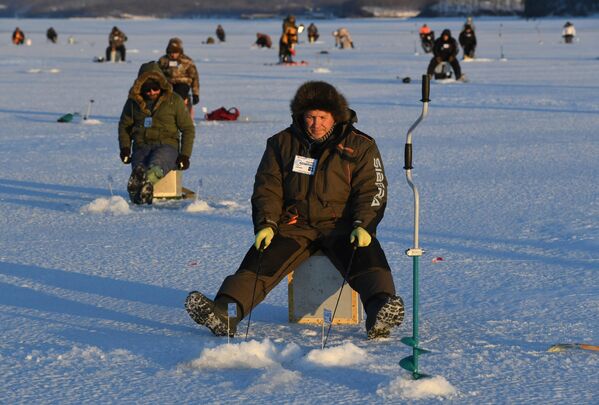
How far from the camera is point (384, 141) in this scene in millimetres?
12961

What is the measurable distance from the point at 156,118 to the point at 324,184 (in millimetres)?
3760

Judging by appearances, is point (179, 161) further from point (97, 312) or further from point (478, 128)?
point (478, 128)

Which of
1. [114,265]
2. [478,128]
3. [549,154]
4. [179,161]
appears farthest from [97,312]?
[478,128]

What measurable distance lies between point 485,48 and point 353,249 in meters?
38.3

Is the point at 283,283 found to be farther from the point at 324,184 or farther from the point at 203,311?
the point at 203,311

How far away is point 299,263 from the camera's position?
525 centimetres

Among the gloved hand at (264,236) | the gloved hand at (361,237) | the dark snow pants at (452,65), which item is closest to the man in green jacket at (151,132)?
the gloved hand at (264,236)

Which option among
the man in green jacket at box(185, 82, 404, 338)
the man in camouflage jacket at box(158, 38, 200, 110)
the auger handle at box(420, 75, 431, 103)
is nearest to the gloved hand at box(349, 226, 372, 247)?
the man in green jacket at box(185, 82, 404, 338)

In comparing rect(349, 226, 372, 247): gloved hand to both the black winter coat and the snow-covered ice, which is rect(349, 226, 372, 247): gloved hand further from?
the black winter coat

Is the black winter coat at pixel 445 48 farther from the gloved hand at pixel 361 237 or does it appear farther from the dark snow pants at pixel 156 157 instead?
the gloved hand at pixel 361 237

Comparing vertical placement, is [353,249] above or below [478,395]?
above

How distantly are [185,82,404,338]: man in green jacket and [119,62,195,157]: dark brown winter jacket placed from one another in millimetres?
3446

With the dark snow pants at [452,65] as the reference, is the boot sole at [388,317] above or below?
below

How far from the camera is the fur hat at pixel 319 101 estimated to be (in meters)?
5.18
